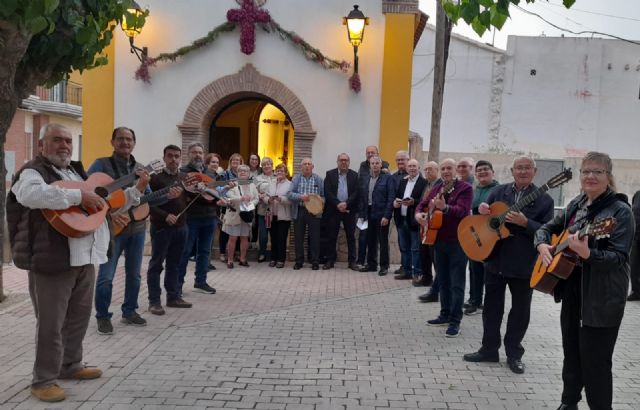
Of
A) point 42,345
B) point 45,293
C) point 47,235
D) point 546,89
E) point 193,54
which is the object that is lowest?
point 42,345

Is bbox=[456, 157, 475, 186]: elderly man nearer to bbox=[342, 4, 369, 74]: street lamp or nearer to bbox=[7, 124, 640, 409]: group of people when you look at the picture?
bbox=[7, 124, 640, 409]: group of people

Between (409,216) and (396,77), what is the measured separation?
3139mm

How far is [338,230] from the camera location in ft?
37.1

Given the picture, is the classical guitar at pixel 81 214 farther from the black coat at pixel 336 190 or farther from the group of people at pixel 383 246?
the black coat at pixel 336 190

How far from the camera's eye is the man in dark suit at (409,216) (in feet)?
32.5

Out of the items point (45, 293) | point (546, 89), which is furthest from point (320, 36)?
point (546, 89)

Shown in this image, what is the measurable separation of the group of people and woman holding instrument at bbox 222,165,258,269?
0.04 m

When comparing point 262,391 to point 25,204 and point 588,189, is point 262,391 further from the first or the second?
point 588,189

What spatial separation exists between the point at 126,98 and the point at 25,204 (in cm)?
795

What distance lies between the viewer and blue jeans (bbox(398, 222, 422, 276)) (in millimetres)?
10008

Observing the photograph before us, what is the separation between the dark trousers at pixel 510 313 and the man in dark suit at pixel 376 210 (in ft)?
15.1

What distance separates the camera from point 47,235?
15.1 feet

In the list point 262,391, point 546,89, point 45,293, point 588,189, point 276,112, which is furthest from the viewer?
point 546,89

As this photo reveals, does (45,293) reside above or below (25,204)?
below
